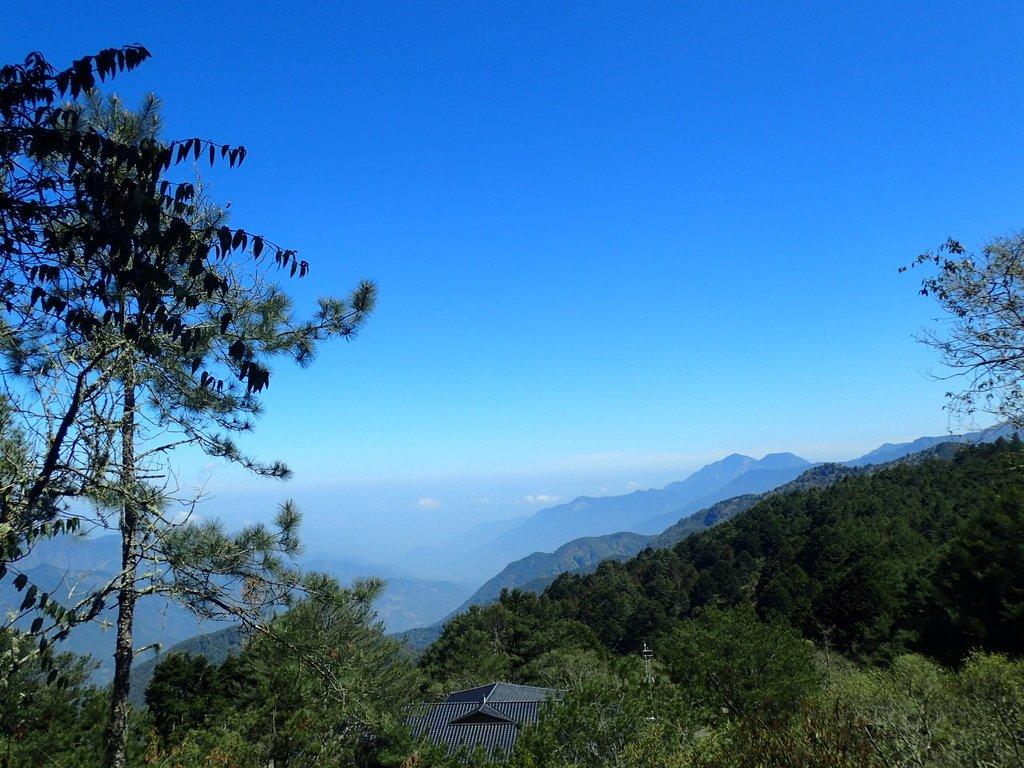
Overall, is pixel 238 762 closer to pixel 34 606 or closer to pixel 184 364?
pixel 184 364

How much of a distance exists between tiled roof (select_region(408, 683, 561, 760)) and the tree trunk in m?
15.3

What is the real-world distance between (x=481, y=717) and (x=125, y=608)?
18182mm

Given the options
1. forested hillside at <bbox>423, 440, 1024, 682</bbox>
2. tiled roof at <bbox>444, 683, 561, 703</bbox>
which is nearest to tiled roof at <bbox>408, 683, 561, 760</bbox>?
tiled roof at <bbox>444, 683, 561, 703</bbox>

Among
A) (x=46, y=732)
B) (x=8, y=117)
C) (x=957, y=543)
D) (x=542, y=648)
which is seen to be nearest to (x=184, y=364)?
(x=8, y=117)

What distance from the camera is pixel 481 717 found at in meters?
21.0

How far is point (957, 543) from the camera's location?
2878 centimetres

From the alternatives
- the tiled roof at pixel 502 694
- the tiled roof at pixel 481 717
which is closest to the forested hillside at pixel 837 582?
the tiled roof at pixel 502 694

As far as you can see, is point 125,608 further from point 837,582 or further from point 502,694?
point 837,582

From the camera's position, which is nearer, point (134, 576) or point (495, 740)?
point (134, 576)

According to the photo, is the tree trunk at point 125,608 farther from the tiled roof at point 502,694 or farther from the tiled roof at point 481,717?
the tiled roof at point 502,694

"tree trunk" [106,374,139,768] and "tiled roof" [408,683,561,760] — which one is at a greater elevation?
"tree trunk" [106,374,139,768]

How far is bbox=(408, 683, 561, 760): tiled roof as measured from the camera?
65.0 ft

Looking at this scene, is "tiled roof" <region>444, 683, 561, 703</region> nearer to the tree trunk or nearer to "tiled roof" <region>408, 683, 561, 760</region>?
"tiled roof" <region>408, 683, 561, 760</region>

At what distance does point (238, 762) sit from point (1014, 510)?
1159 inches
